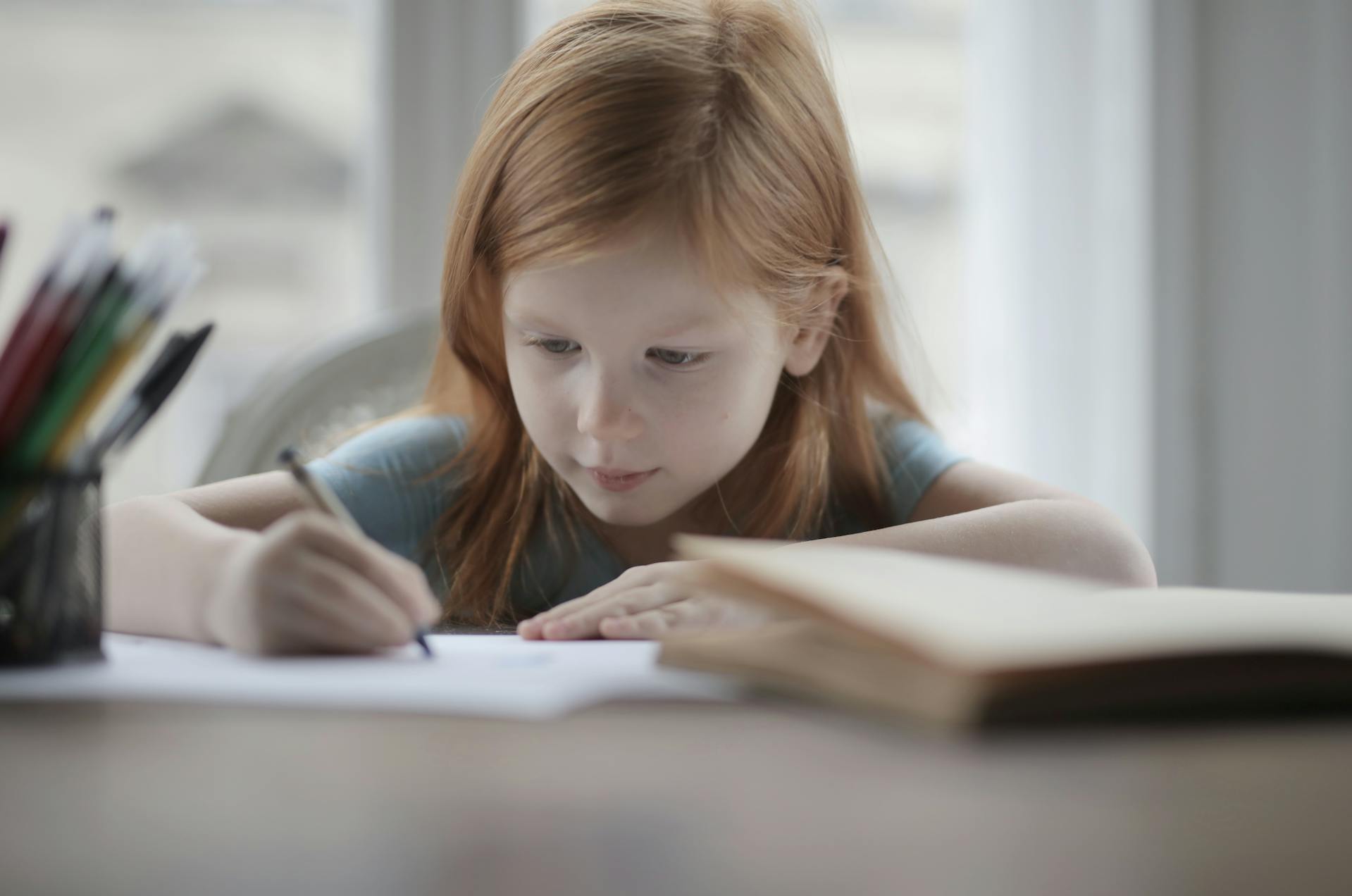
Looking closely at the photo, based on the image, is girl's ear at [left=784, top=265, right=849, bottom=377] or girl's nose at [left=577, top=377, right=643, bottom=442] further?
girl's ear at [left=784, top=265, right=849, bottom=377]

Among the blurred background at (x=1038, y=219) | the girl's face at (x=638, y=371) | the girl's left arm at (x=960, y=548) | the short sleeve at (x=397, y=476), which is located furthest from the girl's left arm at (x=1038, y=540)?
the blurred background at (x=1038, y=219)

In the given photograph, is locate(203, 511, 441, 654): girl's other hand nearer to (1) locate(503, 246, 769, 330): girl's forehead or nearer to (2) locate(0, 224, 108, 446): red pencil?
(2) locate(0, 224, 108, 446): red pencil

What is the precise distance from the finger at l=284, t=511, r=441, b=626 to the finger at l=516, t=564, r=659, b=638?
0.25 feet

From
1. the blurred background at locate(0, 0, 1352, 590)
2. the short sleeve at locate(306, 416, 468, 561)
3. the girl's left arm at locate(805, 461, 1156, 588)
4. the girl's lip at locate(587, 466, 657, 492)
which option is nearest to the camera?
the girl's left arm at locate(805, 461, 1156, 588)

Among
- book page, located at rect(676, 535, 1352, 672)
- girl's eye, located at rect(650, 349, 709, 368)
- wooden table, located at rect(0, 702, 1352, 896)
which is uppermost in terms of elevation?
girl's eye, located at rect(650, 349, 709, 368)

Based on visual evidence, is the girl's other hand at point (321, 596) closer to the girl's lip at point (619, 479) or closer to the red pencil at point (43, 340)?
the red pencil at point (43, 340)

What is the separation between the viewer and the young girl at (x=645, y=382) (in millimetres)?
662

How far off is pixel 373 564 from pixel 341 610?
0.06 feet

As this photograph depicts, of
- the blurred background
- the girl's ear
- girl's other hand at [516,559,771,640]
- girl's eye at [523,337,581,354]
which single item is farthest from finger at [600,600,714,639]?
the blurred background

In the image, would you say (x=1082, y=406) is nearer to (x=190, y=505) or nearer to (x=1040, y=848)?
(x=190, y=505)

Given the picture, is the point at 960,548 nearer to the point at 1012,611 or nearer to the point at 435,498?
the point at 1012,611

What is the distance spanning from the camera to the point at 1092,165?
162cm

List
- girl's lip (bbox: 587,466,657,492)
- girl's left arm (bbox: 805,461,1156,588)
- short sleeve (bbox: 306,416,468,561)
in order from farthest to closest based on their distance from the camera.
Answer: short sleeve (bbox: 306,416,468,561) → girl's lip (bbox: 587,466,657,492) → girl's left arm (bbox: 805,461,1156,588)

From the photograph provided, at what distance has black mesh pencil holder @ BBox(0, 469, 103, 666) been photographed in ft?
1.22
